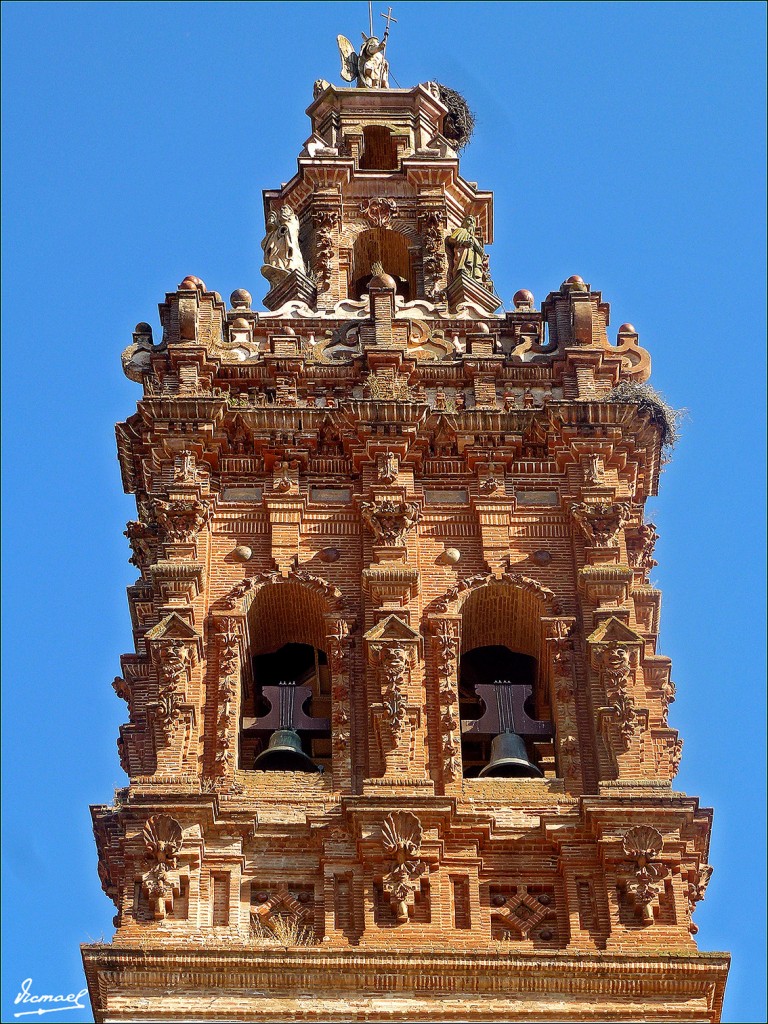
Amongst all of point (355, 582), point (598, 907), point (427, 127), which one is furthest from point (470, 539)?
point (427, 127)

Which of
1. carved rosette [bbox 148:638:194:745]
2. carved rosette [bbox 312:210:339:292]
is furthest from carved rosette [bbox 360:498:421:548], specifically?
carved rosette [bbox 312:210:339:292]

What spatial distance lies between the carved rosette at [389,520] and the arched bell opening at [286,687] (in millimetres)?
1213

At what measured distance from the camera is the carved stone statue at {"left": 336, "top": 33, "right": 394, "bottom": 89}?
159 feet

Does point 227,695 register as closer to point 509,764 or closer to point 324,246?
point 509,764

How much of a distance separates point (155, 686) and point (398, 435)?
5.58 metres

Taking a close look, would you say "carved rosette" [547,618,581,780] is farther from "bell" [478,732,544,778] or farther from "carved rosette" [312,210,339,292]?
"carved rosette" [312,210,339,292]

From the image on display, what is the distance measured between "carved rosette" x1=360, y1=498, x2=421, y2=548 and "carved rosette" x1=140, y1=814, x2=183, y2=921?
5.69m

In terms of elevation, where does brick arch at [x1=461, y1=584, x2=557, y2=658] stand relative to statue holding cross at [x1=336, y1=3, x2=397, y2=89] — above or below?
below

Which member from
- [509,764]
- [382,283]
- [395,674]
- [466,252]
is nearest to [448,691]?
[395,674]

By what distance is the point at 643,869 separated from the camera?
31844mm

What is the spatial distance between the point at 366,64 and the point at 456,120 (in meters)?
2.06

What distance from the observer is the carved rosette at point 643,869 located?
3164 cm

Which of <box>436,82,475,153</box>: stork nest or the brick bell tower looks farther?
<box>436,82,475,153</box>: stork nest

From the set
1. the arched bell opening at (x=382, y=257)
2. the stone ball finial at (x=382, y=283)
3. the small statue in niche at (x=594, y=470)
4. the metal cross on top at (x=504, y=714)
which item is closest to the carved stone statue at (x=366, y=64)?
the arched bell opening at (x=382, y=257)
